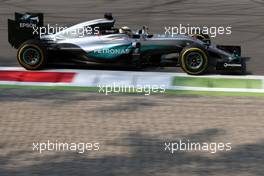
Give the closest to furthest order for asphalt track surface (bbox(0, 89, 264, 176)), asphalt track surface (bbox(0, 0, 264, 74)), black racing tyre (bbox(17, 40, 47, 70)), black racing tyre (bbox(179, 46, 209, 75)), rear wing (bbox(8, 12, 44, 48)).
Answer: asphalt track surface (bbox(0, 89, 264, 176)) < black racing tyre (bbox(179, 46, 209, 75)) < black racing tyre (bbox(17, 40, 47, 70)) < rear wing (bbox(8, 12, 44, 48)) < asphalt track surface (bbox(0, 0, 264, 74))

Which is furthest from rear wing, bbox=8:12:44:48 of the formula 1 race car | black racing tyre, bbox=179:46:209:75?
black racing tyre, bbox=179:46:209:75

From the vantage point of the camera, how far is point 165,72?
42.9 feet

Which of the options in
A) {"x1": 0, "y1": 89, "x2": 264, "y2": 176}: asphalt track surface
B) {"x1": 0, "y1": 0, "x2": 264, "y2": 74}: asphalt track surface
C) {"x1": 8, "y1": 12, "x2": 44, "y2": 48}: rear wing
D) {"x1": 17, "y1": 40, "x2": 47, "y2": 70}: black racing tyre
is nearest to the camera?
{"x1": 0, "y1": 89, "x2": 264, "y2": 176}: asphalt track surface

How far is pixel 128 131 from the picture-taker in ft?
30.0

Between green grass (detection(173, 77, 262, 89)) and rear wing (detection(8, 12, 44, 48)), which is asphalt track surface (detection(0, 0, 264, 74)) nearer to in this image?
rear wing (detection(8, 12, 44, 48))

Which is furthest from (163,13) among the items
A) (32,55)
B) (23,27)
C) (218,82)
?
(218,82)

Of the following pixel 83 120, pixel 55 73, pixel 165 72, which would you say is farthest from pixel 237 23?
pixel 83 120

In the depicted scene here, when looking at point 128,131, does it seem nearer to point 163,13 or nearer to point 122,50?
point 122,50

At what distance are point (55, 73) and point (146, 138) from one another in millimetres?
4533

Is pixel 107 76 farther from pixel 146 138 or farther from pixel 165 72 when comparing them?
pixel 146 138

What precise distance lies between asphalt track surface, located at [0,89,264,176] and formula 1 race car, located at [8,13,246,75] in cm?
149

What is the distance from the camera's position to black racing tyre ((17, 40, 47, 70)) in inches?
502

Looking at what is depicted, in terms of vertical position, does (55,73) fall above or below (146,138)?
above

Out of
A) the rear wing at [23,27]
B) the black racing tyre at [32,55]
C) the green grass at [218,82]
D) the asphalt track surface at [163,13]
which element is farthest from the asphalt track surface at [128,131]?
the asphalt track surface at [163,13]
